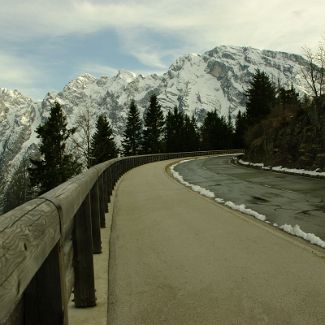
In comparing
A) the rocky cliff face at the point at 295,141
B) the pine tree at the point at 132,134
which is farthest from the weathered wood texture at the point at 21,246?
the pine tree at the point at 132,134

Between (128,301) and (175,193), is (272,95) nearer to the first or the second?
(175,193)

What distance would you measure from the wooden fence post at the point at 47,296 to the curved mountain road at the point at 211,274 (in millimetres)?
2058

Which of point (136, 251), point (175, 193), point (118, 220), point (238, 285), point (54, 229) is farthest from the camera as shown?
point (175, 193)

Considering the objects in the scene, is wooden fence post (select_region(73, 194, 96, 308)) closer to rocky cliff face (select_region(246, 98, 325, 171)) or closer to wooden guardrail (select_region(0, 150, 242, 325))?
wooden guardrail (select_region(0, 150, 242, 325))

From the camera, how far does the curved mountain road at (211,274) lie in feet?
16.5

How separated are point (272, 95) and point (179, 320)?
71249 millimetres

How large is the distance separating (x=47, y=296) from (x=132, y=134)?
279 feet

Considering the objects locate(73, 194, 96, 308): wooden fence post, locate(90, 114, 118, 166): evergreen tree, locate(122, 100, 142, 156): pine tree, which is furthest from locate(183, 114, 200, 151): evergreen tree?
locate(73, 194, 96, 308): wooden fence post

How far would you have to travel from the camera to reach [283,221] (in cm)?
1085

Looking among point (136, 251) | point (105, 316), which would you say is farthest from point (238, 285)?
point (136, 251)

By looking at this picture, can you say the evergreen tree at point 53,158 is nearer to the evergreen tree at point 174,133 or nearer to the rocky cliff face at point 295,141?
the rocky cliff face at point 295,141

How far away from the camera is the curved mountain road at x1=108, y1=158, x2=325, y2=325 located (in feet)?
16.5

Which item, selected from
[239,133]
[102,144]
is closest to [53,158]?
[102,144]

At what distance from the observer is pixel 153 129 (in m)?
90.0
